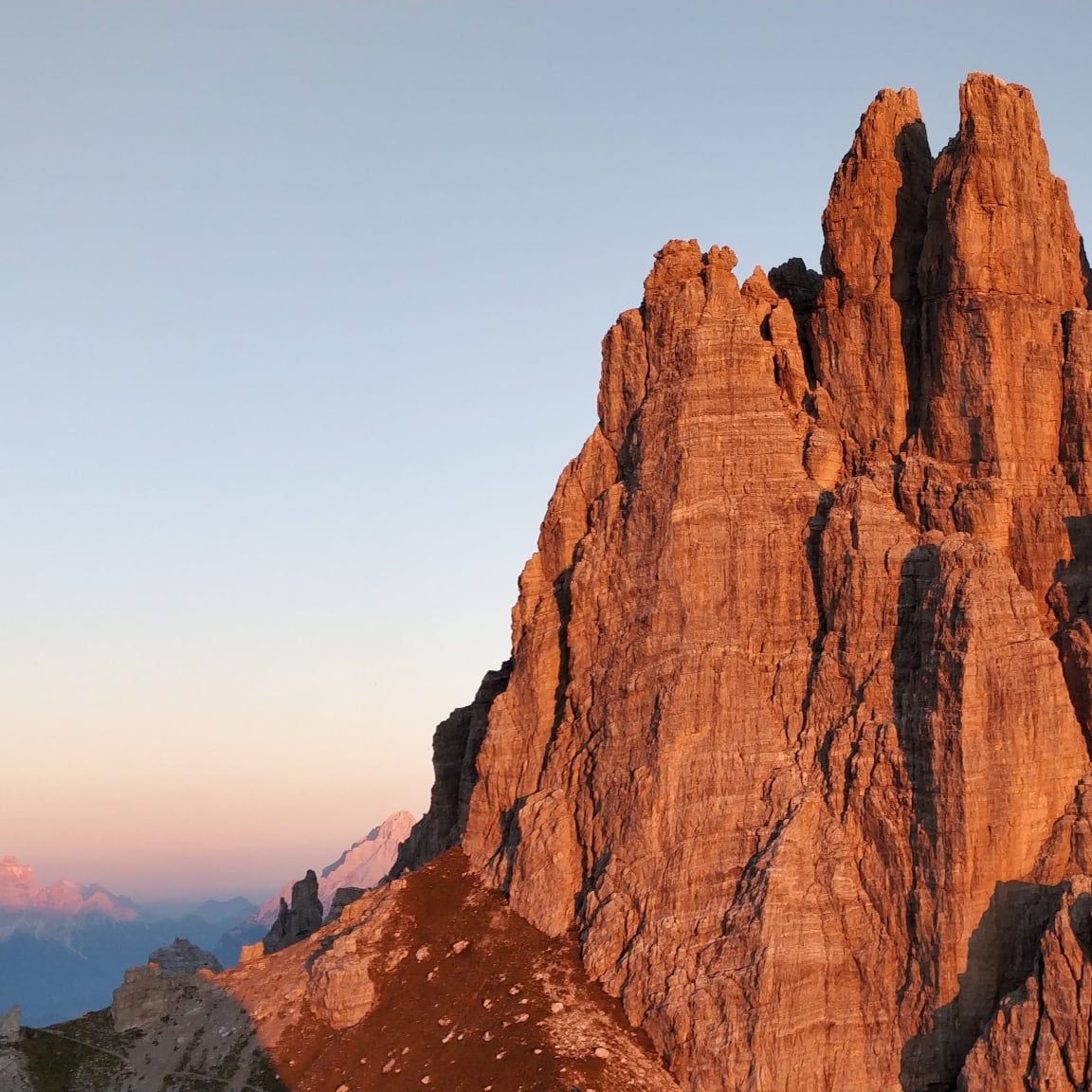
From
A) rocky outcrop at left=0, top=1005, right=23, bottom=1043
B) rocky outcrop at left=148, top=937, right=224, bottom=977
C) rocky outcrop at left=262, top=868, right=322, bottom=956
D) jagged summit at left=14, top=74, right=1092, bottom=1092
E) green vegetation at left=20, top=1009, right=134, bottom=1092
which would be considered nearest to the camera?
jagged summit at left=14, top=74, right=1092, bottom=1092

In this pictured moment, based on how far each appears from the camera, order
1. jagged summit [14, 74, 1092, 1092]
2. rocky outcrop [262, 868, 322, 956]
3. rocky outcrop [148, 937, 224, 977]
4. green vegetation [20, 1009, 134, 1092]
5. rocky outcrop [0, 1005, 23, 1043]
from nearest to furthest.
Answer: jagged summit [14, 74, 1092, 1092]
green vegetation [20, 1009, 134, 1092]
rocky outcrop [0, 1005, 23, 1043]
rocky outcrop [148, 937, 224, 977]
rocky outcrop [262, 868, 322, 956]

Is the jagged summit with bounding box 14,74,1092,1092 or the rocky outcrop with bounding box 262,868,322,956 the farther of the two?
the rocky outcrop with bounding box 262,868,322,956

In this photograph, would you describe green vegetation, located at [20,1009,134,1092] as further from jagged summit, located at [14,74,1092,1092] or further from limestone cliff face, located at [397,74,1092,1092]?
limestone cliff face, located at [397,74,1092,1092]

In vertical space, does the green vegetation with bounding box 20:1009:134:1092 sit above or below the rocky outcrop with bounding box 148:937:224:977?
below

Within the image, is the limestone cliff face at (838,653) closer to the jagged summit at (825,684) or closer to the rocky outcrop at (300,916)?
the jagged summit at (825,684)

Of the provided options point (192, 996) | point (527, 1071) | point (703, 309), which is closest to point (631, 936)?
point (527, 1071)

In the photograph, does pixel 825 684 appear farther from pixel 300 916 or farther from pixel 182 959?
pixel 182 959

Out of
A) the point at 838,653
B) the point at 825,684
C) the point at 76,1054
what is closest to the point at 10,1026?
the point at 76,1054

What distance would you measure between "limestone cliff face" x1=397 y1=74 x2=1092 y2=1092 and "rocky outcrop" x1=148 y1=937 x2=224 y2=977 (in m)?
26.6

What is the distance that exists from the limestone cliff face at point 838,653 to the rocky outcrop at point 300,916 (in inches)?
939

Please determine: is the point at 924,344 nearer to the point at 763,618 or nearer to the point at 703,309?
the point at 703,309

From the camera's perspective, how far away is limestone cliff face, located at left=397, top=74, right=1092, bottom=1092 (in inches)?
3068

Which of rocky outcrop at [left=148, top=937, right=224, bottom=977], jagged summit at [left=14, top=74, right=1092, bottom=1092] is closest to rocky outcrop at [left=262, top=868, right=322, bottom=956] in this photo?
rocky outcrop at [left=148, top=937, right=224, bottom=977]

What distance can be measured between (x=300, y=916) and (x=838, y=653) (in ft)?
202
